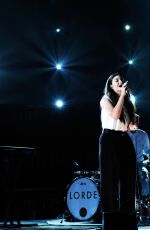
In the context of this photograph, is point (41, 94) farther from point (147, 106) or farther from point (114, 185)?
point (114, 185)

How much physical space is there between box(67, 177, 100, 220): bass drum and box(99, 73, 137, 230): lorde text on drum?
3.93m

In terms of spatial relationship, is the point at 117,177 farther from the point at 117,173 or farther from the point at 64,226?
the point at 64,226

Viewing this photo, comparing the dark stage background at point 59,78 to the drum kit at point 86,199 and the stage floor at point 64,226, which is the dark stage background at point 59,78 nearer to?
the drum kit at point 86,199

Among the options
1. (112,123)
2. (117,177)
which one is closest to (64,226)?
(117,177)

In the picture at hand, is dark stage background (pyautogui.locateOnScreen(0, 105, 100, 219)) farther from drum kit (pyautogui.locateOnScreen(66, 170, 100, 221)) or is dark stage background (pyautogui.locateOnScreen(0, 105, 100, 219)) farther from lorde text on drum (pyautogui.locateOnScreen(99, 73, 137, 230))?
lorde text on drum (pyautogui.locateOnScreen(99, 73, 137, 230))

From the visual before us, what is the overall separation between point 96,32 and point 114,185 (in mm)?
7272

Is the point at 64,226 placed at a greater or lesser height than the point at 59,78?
lesser

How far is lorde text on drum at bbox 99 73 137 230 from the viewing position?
11.1 ft

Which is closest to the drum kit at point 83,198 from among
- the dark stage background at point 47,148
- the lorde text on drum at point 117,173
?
the dark stage background at point 47,148

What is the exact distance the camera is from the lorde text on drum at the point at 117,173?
3379 millimetres

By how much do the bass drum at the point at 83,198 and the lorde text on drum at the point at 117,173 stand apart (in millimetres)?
3930

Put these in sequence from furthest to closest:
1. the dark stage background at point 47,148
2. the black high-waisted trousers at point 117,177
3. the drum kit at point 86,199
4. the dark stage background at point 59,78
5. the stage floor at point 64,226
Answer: the dark stage background at point 59,78, the dark stage background at point 47,148, the drum kit at point 86,199, the stage floor at point 64,226, the black high-waisted trousers at point 117,177

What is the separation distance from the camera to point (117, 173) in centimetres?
338

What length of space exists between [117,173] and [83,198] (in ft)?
13.9
